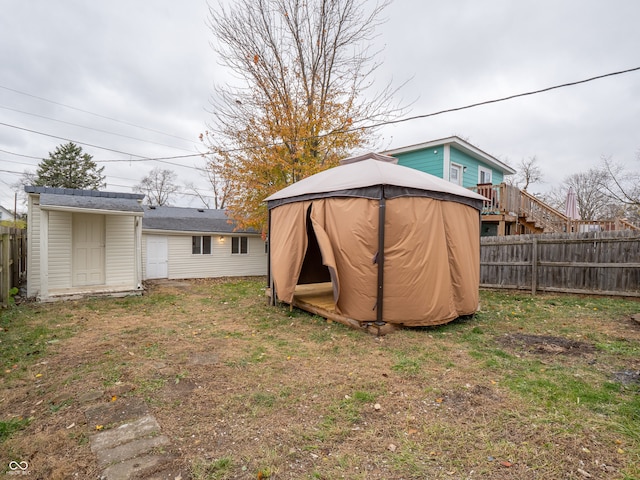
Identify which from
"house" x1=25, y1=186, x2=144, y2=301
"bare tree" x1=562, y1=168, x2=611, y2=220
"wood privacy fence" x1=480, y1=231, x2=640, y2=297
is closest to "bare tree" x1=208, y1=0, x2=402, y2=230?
"house" x1=25, y1=186, x2=144, y2=301

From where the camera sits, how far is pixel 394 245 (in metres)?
4.95

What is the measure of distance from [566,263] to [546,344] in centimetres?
486

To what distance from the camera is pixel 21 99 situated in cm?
1537

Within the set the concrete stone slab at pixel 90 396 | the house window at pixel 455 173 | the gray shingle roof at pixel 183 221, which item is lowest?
the concrete stone slab at pixel 90 396

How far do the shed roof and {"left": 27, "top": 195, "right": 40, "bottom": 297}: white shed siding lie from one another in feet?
23.5

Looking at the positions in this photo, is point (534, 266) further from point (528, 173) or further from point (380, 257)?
point (528, 173)

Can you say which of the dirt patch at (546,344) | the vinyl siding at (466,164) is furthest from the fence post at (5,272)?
the vinyl siding at (466,164)

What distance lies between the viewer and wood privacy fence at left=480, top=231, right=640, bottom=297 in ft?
23.9

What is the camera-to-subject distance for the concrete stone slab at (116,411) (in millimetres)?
2604

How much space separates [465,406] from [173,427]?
2410 millimetres

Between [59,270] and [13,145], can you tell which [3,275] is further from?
[13,145]

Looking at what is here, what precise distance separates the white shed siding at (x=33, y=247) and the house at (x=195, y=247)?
13.8ft

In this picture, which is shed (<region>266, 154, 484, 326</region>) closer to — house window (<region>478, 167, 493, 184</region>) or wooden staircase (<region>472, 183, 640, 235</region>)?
wooden staircase (<region>472, 183, 640, 235</region>)

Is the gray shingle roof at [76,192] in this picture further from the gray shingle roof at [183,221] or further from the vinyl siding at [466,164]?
the vinyl siding at [466,164]
